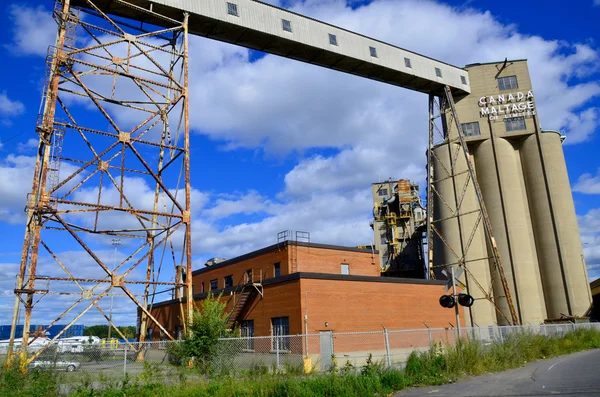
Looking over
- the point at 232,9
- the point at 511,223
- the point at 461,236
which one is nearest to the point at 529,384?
the point at 232,9

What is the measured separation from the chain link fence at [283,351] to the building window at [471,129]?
65.5ft

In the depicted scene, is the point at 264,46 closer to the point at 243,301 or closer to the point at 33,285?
the point at 243,301

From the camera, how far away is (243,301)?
29562 millimetres

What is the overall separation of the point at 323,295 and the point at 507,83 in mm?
31170

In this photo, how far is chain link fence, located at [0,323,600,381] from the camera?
16.7m

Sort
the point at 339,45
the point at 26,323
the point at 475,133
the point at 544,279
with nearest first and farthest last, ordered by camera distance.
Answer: the point at 26,323 → the point at 339,45 → the point at 544,279 → the point at 475,133

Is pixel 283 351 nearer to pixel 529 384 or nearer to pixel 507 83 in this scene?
pixel 529 384

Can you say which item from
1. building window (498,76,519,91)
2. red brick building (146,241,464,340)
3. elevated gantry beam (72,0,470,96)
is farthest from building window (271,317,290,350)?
building window (498,76,519,91)

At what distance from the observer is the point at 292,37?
30.4 m

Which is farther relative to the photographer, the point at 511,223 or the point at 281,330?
the point at 511,223

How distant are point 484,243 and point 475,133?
414 inches

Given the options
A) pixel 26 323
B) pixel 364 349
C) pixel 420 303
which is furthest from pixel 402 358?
pixel 26 323

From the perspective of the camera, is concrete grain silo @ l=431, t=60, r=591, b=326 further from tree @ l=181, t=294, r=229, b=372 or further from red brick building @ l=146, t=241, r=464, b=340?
tree @ l=181, t=294, r=229, b=372

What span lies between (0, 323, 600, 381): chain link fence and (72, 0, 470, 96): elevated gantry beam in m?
18.0
